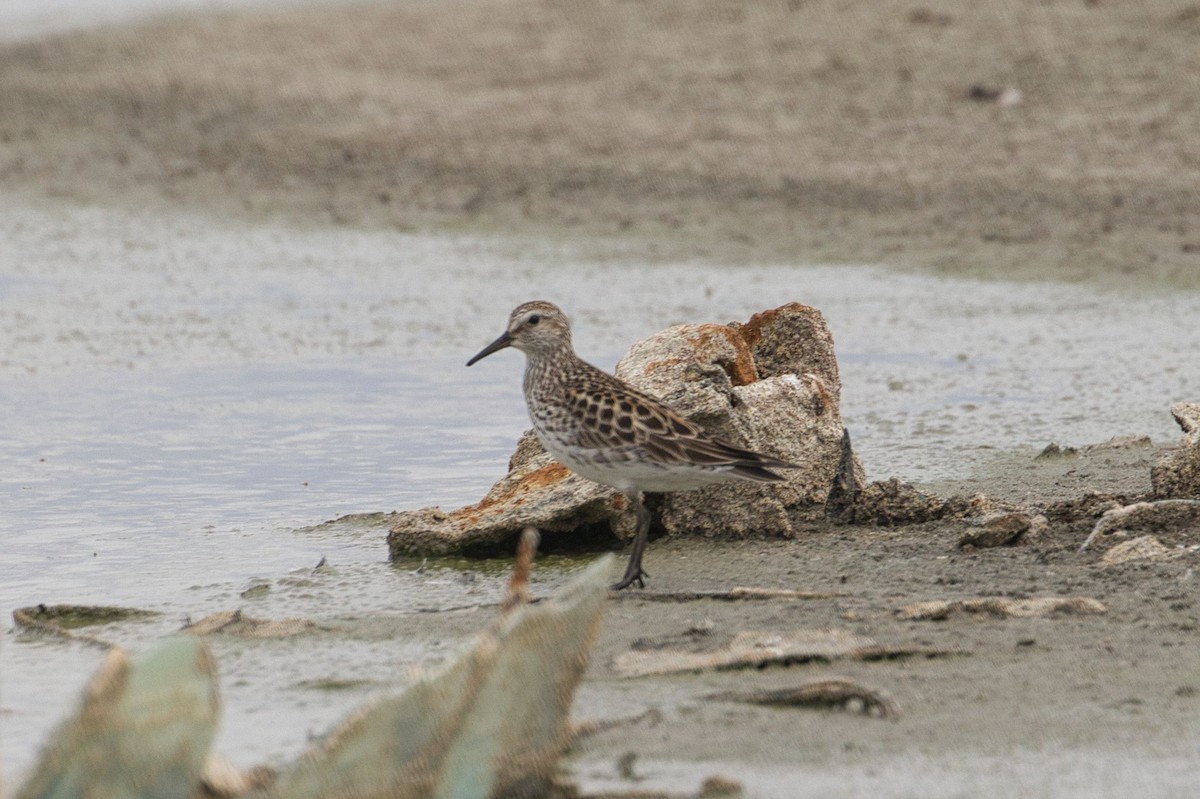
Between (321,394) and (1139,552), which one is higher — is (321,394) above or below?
above

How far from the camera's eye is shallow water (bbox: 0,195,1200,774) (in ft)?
Result: 22.0

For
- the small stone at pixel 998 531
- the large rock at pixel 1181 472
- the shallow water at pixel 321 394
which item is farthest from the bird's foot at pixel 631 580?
the large rock at pixel 1181 472

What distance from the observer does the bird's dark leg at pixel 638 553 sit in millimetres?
6551

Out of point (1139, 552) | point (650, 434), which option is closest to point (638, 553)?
point (650, 434)

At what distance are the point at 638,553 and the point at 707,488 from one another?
0.85 meters

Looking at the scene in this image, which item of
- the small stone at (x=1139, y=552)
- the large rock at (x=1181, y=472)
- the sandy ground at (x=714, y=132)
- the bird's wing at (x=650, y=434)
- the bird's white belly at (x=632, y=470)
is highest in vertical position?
the sandy ground at (x=714, y=132)

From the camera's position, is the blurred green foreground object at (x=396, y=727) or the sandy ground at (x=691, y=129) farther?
the sandy ground at (x=691, y=129)

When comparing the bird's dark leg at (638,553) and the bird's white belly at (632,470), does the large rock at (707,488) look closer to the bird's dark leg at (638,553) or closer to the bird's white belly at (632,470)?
the bird's dark leg at (638,553)

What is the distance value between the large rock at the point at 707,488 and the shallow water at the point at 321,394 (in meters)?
0.23

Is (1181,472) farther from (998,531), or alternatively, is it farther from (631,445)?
(631,445)

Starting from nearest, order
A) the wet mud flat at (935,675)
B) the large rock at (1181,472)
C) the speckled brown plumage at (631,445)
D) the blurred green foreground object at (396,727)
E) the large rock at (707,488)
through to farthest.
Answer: the blurred green foreground object at (396,727), the wet mud flat at (935,675), the speckled brown plumage at (631,445), the large rock at (1181,472), the large rock at (707,488)

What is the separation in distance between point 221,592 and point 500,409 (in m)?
3.61

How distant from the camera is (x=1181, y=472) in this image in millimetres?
7109

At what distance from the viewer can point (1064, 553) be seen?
6664 mm
